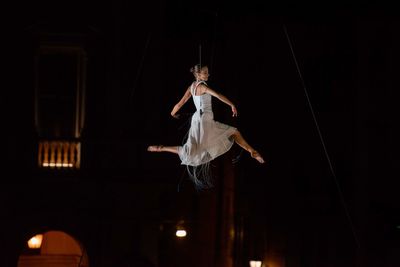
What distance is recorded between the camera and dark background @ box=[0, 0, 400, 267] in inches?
691

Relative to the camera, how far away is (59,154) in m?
17.5

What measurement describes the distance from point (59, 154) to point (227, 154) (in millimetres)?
3387

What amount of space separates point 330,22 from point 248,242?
16.1ft

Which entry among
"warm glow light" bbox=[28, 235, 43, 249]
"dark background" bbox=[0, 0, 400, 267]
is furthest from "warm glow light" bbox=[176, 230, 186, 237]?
"warm glow light" bbox=[28, 235, 43, 249]

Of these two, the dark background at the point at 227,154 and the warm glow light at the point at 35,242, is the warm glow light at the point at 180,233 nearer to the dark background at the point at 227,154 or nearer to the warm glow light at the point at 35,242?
the dark background at the point at 227,154

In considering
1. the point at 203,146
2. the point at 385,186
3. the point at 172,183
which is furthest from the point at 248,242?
the point at 203,146

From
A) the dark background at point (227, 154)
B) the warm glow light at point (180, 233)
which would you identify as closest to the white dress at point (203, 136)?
the dark background at point (227, 154)

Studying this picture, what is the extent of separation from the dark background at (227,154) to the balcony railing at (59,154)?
0.49 ft

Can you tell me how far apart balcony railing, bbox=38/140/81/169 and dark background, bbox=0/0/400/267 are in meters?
0.15

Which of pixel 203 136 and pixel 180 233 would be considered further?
pixel 180 233

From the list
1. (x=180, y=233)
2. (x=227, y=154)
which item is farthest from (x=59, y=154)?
(x=227, y=154)

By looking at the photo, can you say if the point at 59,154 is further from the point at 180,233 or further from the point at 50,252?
the point at 50,252

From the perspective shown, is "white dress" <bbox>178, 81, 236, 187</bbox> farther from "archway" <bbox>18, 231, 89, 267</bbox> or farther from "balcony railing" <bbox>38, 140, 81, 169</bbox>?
"archway" <bbox>18, 231, 89, 267</bbox>

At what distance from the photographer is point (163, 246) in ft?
58.5
